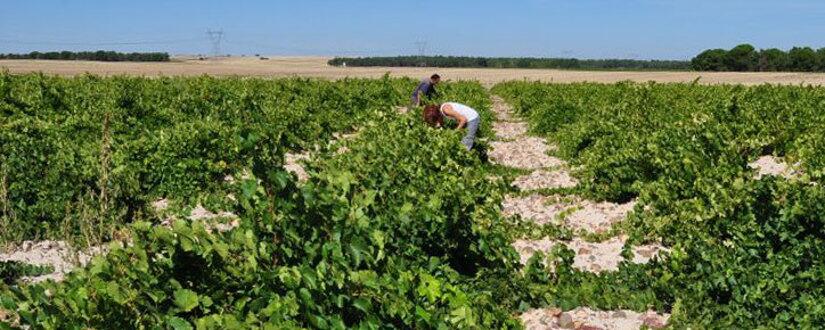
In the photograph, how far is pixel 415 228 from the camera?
639cm

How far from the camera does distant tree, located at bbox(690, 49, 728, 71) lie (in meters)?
102

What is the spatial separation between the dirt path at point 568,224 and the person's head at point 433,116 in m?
1.90

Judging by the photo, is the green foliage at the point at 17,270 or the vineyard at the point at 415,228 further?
the green foliage at the point at 17,270

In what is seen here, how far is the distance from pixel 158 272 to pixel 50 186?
23.8 feet

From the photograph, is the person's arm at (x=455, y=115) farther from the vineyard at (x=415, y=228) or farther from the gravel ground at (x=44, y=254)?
the gravel ground at (x=44, y=254)

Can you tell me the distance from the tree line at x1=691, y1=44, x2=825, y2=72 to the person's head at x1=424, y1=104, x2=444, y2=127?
94796 mm

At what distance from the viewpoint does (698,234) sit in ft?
23.3

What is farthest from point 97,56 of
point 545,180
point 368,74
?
point 545,180

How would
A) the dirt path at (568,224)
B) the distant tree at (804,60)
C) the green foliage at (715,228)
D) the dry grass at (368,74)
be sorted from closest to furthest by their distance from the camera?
the green foliage at (715,228)
the dirt path at (568,224)
the dry grass at (368,74)
the distant tree at (804,60)

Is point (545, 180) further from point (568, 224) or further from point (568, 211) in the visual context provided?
point (568, 224)

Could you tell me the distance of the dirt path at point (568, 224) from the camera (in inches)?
238

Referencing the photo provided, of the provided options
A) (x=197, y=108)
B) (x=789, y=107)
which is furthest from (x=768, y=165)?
(x=197, y=108)

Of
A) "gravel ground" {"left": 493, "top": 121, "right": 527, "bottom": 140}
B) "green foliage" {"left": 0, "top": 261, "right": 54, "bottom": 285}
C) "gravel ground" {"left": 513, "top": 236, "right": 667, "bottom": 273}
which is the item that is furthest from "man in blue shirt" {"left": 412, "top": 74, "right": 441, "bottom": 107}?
"green foliage" {"left": 0, "top": 261, "right": 54, "bottom": 285}

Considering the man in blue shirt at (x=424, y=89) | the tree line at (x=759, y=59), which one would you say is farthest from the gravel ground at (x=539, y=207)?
the tree line at (x=759, y=59)
